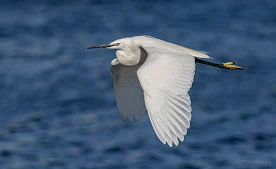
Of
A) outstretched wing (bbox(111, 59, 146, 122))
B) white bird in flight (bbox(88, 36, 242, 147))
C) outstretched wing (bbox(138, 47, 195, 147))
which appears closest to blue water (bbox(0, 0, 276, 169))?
outstretched wing (bbox(111, 59, 146, 122))

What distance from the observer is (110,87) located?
43.3ft

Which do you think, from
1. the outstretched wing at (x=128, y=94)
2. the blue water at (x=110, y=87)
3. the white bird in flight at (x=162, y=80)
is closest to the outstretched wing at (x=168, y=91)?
the white bird in flight at (x=162, y=80)

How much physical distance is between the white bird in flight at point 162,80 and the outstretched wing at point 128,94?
0.01 meters

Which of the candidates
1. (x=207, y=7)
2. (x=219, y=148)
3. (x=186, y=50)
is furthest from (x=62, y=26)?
(x=186, y=50)

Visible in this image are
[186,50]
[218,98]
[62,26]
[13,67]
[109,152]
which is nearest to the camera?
[186,50]

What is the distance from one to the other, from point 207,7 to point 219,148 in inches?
197

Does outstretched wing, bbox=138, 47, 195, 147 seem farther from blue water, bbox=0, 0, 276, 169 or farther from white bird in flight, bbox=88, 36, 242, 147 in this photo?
blue water, bbox=0, 0, 276, 169

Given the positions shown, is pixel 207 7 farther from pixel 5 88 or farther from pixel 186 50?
pixel 186 50

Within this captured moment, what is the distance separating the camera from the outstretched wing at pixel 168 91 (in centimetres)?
574

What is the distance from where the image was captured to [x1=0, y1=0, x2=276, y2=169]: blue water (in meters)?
11.7

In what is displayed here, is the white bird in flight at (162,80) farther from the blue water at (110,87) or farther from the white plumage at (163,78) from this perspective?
the blue water at (110,87)

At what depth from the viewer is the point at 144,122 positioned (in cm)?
1212

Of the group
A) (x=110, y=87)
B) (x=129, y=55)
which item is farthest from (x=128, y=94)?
(x=110, y=87)

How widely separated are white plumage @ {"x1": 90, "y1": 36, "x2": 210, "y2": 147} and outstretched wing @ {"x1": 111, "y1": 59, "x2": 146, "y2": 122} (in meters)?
0.03
